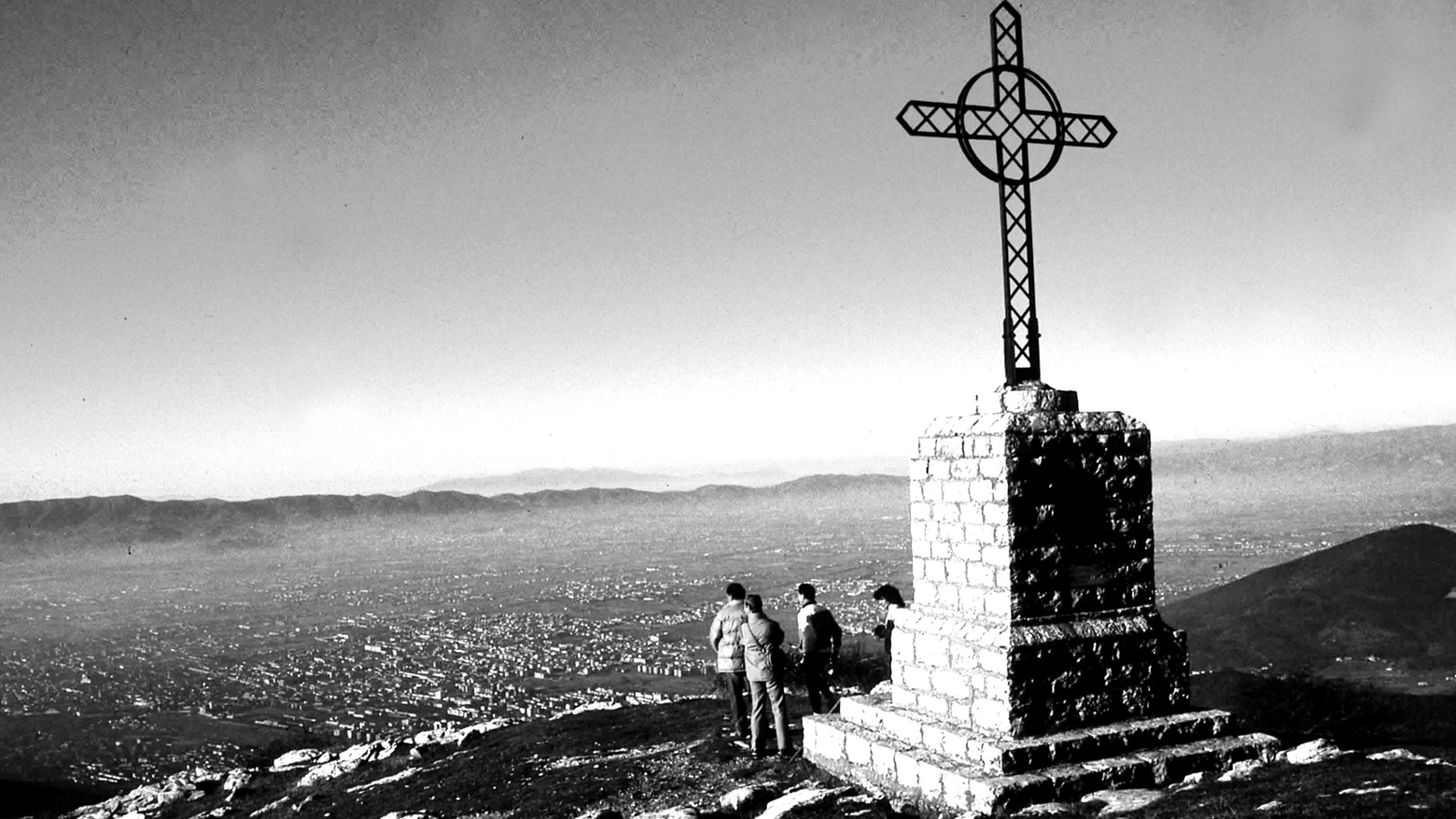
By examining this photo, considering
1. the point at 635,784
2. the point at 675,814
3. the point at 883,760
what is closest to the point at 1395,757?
the point at 883,760

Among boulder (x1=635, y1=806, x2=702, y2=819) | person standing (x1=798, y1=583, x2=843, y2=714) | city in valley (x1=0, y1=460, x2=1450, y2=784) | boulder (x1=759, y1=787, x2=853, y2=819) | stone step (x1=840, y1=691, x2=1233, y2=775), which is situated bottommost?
city in valley (x1=0, y1=460, x2=1450, y2=784)

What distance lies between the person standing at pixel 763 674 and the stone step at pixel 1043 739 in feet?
4.79

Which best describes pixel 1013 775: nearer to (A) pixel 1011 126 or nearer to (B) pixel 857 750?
(B) pixel 857 750

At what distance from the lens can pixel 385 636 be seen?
269 feet

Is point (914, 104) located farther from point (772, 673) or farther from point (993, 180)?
point (772, 673)

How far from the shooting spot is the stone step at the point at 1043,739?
7.66 m

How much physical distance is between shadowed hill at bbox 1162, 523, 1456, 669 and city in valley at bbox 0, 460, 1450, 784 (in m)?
14.6

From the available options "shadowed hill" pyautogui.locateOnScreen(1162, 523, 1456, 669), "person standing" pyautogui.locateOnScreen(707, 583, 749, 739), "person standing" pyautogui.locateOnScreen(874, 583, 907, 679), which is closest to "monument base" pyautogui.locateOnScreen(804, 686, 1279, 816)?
"person standing" pyautogui.locateOnScreen(874, 583, 907, 679)

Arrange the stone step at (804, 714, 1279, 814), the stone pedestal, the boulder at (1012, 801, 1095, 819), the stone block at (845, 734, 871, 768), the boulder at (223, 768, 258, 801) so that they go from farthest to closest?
the boulder at (223, 768, 258, 801)
the stone block at (845, 734, 871, 768)
the stone pedestal
the stone step at (804, 714, 1279, 814)
the boulder at (1012, 801, 1095, 819)

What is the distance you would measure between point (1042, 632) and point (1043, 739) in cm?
84

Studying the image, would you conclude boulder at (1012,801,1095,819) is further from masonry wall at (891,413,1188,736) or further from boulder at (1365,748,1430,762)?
boulder at (1365,748,1430,762)

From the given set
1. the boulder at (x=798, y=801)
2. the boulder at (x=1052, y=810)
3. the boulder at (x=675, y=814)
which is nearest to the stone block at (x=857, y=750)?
the boulder at (x=798, y=801)

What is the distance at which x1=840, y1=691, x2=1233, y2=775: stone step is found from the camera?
7.66m

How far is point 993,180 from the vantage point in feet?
29.7
